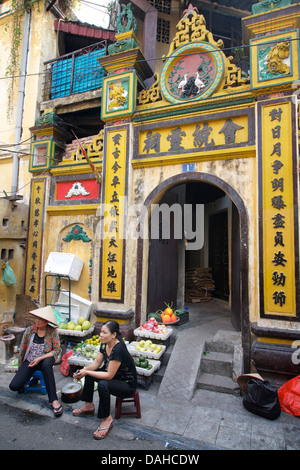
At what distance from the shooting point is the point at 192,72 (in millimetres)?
5746

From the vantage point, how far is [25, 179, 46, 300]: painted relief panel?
699 cm

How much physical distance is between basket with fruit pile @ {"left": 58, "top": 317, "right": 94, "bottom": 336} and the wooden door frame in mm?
990

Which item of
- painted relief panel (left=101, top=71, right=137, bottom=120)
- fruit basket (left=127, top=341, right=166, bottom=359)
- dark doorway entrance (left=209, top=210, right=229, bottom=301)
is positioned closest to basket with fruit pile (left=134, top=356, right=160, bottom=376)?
fruit basket (left=127, top=341, right=166, bottom=359)

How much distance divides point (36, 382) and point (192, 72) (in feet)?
21.3

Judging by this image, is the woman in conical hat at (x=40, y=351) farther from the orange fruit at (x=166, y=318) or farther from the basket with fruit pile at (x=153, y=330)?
the orange fruit at (x=166, y=318)

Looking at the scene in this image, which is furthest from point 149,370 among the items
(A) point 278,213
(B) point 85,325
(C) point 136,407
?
(A) point 278,213

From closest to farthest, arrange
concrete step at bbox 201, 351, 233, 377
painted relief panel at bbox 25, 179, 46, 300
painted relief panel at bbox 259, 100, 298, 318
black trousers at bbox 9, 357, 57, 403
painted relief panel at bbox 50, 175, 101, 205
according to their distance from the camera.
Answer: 1. black trousers at bbox 9, 357, 57, 403
2. painted relief panel at bbox 259, 100, 298, 318
3. concrete step at bbox 201, 351, 233, 377
4. painted relief panel at bbox 50, 175, 101, 205
5. painted relief panel at bbox 25, 179, 46, 300

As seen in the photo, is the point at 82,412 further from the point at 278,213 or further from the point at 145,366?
the point at 278,213

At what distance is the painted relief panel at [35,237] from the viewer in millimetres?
6988

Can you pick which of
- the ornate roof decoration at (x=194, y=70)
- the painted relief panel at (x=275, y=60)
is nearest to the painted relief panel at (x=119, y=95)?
the ornate roof decoration at (x=194, y=70)

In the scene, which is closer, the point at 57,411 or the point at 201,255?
the point at 57,411

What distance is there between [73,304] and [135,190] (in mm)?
2896

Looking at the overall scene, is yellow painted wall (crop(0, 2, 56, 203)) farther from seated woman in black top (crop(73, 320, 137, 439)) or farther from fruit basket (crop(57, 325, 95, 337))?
seated woman in black top (crop(73, 320, 137, 439))

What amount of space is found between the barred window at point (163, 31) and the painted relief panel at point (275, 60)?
5.35m
